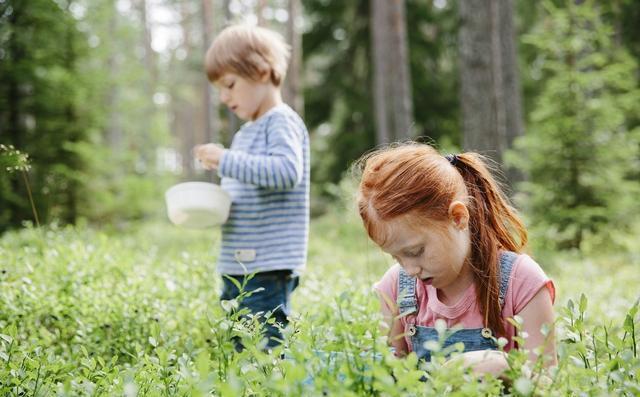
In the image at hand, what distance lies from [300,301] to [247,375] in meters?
1.78

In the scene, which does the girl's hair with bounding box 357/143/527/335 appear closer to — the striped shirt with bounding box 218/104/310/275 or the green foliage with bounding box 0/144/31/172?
the striped shirt with bounding box 218/104/310/275

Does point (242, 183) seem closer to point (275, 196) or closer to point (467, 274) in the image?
point (275, 196)

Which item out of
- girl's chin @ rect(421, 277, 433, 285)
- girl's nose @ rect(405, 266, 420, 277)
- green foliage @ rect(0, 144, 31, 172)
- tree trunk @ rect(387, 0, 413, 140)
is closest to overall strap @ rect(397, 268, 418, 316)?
girl's chin @ rect(421, 277, 433, 285)

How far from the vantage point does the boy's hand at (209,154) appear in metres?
2.67

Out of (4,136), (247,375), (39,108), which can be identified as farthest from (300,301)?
(39,108)

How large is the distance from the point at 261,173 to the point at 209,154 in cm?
28

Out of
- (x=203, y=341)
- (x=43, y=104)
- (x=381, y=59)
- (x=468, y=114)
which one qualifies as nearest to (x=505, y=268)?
(x=203, y=341)

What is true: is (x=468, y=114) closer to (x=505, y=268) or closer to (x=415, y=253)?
(x=505, y=268)

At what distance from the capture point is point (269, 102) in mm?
2814

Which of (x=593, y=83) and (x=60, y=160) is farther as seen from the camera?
(x=60, y=160)

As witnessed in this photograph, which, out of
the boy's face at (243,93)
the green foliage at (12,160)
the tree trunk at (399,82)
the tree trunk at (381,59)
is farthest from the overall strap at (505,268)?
the tree trunk at (381,59)

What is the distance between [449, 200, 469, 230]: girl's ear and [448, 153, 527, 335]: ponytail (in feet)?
0.38

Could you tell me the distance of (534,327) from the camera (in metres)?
1.81

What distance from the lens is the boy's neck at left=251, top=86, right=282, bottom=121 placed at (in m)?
2.80
